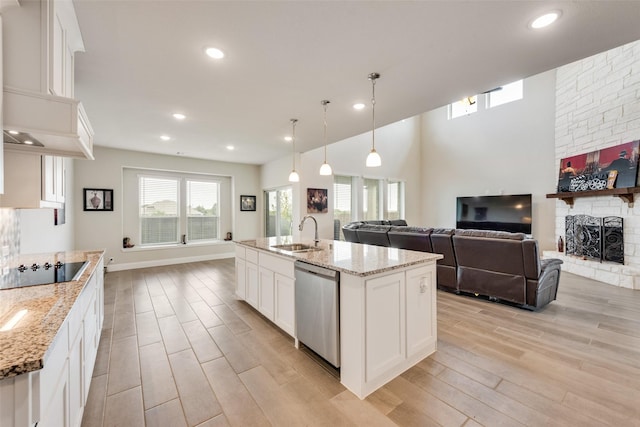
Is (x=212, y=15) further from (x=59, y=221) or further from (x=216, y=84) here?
(x=59, y=221)

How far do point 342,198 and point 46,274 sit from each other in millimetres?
5770

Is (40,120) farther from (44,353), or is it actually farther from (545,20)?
(545,20)

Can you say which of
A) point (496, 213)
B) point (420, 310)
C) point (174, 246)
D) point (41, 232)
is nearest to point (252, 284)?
point (420, 310)

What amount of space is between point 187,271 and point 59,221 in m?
2.28

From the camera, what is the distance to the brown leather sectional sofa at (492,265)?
3203 millimetres

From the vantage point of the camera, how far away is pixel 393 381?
2035 millimetres

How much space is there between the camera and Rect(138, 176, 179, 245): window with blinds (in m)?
6.17

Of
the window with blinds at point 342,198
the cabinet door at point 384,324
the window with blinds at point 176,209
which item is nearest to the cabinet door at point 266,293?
the cabinet door at point 384,324

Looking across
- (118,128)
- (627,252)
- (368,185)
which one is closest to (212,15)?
(118,128)

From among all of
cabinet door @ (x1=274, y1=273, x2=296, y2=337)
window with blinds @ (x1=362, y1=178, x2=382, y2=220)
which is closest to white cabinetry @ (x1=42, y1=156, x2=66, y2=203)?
cabinet door @ (x1=274, y1=273, x2=296, y2=337)

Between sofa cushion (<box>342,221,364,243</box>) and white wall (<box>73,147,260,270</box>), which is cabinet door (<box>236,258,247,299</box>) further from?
white wall (<box>73,147,260,270</box>)

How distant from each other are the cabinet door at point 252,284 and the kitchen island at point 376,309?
58 cm

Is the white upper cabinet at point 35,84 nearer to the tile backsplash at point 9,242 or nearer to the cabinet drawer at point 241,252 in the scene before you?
the tile backsplash at point 9,242

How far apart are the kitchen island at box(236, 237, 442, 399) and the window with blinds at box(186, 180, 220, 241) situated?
16.1 feet
